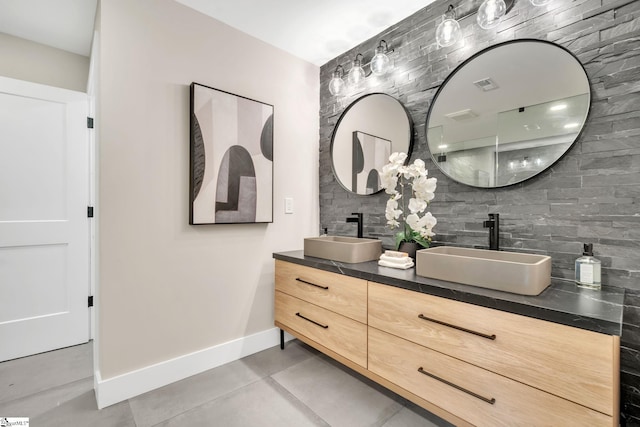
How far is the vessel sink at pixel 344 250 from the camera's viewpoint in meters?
1.82

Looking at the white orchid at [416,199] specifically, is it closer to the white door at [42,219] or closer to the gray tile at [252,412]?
the gray tile at [252,412]

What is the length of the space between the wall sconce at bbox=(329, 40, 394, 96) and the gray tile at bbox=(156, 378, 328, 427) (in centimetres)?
219

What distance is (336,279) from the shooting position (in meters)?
1.76

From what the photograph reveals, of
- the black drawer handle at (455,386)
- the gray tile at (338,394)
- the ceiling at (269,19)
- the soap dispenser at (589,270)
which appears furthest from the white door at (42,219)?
the soap dispenser at (589,270)

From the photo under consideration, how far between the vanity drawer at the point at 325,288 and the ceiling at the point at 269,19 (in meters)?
1.73

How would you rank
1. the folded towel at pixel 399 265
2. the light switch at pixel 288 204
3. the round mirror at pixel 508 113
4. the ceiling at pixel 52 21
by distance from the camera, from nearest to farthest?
the round mirror at pixel 508 113 < the folded towel at pixel 399 265 < the ceiling at pixel 52 21 < the light switch at pixel 288 204

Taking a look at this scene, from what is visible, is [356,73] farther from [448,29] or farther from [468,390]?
[468,390]

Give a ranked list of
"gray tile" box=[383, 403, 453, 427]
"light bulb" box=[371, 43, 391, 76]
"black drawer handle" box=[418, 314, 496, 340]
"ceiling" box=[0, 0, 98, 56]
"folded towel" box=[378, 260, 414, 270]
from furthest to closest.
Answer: "light bulb" box=[371, 43, 391, 76], "ceiling" box=[0, 0, 98, 56], "folded towel" box=[378, 260, 414, 270], "gray tile" box=[383, 403, 453, 427], "black drawer handle" box=[418, 314, 496, 340]

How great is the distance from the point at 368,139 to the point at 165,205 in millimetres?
1530

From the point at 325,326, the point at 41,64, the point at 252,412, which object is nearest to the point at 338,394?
the point at 325,326

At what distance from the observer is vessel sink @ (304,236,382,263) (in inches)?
71.7

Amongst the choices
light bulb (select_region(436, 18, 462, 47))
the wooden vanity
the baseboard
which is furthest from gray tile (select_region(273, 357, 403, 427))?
light bulb (select_region(436, 18, 462, 47))

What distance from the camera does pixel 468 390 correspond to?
1.20 meters

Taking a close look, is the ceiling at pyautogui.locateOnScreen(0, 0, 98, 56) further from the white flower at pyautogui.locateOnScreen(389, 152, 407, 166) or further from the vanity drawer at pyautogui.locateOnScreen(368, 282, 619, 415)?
the vanity drawer at pyautogui.locateOnScreen(368, 282, 619, 415)
